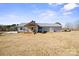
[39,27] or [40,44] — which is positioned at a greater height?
[39,27]

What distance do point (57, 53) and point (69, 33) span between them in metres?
0.28

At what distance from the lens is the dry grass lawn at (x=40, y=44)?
8.98 feet

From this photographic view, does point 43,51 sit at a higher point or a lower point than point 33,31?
lower

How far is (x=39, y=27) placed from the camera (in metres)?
2.79

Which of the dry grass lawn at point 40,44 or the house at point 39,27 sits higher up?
the house at point 39,27

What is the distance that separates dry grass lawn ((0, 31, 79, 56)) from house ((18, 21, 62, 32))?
51mm

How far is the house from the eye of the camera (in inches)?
108

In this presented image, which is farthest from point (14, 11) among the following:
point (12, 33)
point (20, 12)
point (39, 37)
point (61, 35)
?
point (61, 35)

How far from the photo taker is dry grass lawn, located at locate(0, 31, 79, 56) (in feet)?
8.98

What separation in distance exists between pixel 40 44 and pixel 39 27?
0.67ft

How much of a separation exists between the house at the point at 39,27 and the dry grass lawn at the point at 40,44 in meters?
0.05

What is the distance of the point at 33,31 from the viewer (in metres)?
2.83

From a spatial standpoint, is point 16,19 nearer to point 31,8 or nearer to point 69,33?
point 31,8

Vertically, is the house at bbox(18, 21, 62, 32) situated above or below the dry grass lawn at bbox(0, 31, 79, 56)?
above
